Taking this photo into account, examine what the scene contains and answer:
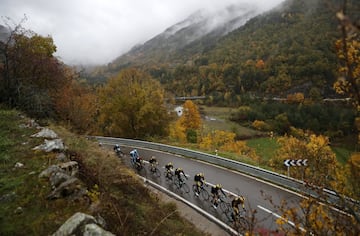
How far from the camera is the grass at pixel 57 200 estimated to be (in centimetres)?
578

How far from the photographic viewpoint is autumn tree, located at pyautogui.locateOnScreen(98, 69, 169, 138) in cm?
2992

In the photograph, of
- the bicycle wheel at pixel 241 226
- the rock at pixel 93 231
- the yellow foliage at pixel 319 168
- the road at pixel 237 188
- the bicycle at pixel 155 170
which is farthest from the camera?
the bicycle at pixel 155 170

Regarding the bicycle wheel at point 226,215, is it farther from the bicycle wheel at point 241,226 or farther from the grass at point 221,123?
the grass at point 221,123

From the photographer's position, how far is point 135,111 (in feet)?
99.0

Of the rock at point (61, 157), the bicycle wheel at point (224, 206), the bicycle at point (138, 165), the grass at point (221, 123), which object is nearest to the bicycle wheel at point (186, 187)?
the bicycle wheel at point (224, 206)

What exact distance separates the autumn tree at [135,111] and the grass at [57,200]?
717 inches

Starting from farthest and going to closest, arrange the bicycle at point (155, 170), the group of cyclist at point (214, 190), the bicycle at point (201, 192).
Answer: the bicycle at point (155, 170), the bicycle at point (201, 192), the group of cyclist at point (214, 190)

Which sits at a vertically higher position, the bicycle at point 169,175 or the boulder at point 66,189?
the boulder at point 66,189

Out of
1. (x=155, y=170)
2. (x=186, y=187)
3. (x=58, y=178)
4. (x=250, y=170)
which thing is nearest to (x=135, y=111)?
(x=155, y=170)

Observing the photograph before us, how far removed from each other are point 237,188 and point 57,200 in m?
8.89

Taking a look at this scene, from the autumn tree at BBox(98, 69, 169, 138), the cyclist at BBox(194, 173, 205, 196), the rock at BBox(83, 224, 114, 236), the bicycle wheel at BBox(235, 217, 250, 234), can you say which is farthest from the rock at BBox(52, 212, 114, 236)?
the autumn tree at BBox(98, 69, 169, 138)

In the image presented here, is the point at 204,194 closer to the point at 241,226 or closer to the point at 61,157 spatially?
the point at 61,157

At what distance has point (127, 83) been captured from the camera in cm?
3372

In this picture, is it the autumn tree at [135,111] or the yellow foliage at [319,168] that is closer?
the yellow foliage at [319,168]
